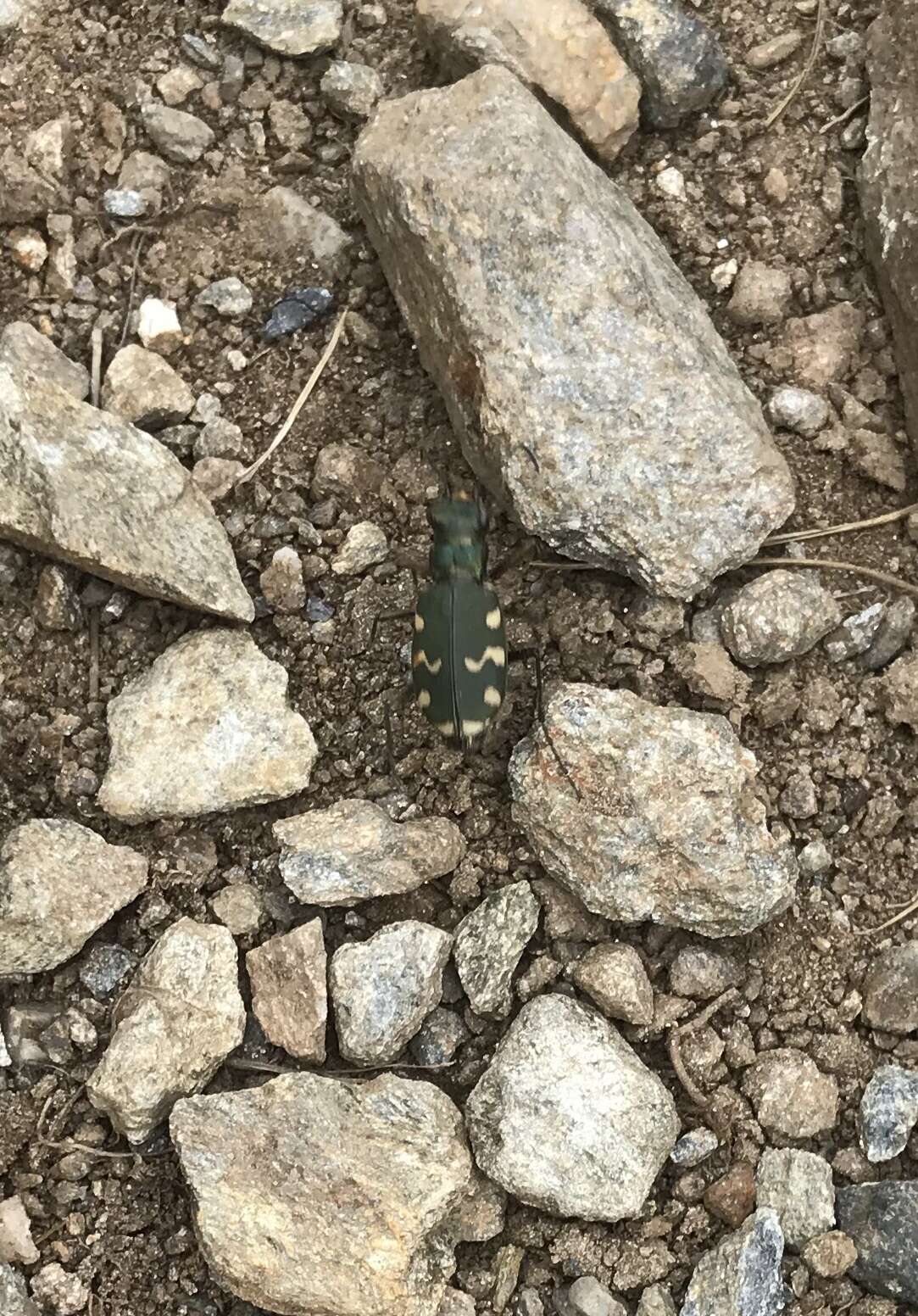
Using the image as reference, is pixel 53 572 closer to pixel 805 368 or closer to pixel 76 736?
pixel 76 736

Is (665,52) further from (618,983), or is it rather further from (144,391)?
(618,983)

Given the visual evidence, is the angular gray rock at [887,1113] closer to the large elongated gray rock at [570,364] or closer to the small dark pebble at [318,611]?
the large elongated gray rock at [570,364]

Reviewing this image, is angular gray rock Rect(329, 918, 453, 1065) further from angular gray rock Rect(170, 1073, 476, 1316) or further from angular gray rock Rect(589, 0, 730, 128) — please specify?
angular gray rock Rect(589, 0, 730, 128)

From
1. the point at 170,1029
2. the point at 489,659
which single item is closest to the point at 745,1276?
the point at 170,1029

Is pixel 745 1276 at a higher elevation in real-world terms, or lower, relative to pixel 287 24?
Answer: lower

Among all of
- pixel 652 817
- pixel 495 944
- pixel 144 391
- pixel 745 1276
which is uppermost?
pixel 144 391

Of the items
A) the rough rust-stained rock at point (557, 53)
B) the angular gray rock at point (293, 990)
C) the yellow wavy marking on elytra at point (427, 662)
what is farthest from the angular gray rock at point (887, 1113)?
the rough rust-stained rock at point (557, 53)
